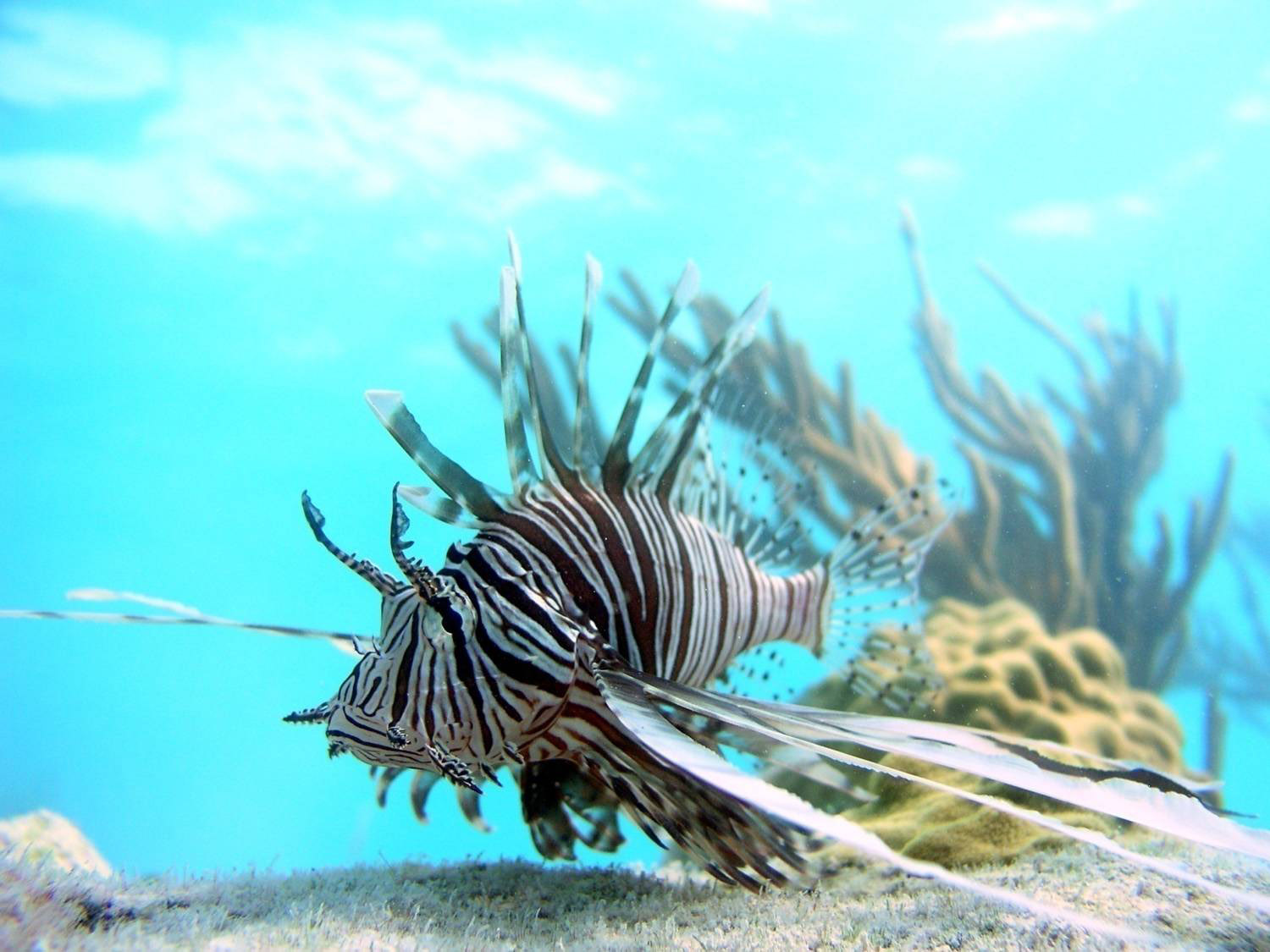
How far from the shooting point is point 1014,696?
3.54 metres

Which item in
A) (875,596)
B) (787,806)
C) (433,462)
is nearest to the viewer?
(787,806)

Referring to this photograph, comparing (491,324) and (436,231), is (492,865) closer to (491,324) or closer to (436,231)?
(491,324)

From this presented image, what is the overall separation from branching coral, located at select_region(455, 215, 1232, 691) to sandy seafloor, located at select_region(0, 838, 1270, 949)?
11.9ft

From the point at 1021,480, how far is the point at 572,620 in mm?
5373

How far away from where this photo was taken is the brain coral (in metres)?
3.01

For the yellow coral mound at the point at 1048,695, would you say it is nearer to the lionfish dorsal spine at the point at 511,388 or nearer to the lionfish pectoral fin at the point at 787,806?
the lionfish pectoral fin at the point at 787,806

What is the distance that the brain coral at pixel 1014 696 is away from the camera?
3.01 m

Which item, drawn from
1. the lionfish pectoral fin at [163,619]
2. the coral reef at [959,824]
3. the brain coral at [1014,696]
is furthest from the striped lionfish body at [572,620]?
the brain coral at [1014,696]

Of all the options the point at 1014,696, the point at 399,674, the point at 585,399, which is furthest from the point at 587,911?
the point at 1014,696

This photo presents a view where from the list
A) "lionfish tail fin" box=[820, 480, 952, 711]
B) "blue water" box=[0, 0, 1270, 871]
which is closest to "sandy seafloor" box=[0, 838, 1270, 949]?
"lionfish tail fin" box=[820, 480, 952, 711]

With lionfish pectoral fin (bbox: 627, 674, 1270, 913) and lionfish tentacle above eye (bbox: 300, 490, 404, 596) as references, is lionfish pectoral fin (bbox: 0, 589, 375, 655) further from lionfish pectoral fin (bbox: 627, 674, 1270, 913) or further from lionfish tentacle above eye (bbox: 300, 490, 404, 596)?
lionfish pectoral fin (bbox: 627, 674, 1270, 913)

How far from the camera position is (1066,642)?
12.7 feet

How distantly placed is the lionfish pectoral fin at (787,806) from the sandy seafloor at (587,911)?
23 centimetres

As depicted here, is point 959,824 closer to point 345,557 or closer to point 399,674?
point 399,674
